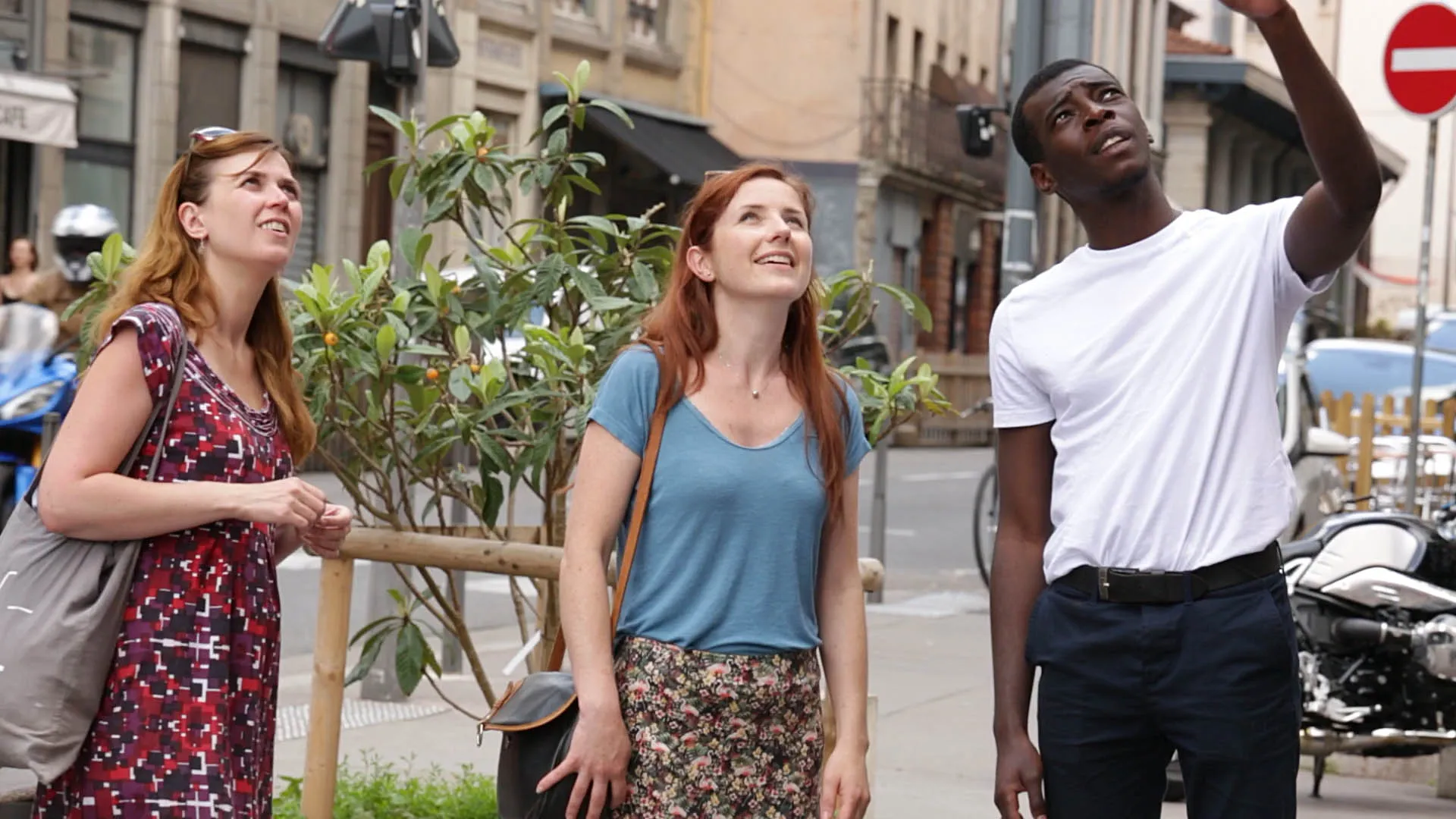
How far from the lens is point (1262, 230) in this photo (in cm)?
333

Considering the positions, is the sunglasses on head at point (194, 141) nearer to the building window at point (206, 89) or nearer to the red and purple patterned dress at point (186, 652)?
the red and purple patterned dress at point (186, 652)

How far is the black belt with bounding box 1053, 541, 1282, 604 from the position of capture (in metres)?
3.27

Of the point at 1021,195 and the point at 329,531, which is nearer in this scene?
the point at 329,531

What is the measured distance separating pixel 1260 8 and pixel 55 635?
77.5 inches

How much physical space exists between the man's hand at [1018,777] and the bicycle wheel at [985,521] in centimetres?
964

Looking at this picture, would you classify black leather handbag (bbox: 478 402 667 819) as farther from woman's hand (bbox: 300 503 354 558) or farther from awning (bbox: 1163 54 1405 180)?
awning (bbox: 1163 54 1405 180)

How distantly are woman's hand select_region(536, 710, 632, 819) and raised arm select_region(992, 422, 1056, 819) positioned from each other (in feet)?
1.94

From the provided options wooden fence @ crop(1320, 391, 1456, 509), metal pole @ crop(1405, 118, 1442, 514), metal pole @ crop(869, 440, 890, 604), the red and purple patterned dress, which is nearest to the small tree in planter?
the red and purple patterned dress

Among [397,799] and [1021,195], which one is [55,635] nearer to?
[397,799]

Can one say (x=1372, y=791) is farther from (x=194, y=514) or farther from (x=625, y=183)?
(x=625, y=183)

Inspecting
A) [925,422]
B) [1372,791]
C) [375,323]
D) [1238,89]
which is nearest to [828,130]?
[925,422]

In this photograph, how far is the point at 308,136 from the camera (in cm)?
2516

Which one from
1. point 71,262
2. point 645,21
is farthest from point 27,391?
point 645,21

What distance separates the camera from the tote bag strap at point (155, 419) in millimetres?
3400
